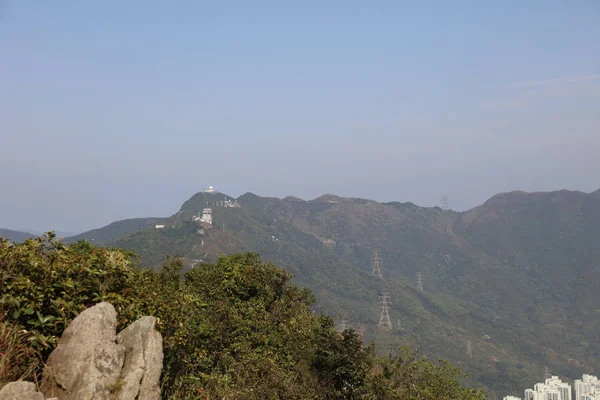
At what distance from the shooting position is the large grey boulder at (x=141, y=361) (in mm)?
8805

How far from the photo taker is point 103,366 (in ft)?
28.0

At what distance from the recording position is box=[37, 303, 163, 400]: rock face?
826 centimetres

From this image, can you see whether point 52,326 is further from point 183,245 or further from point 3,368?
point 183,245

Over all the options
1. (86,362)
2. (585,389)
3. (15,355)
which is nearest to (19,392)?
(15,355)

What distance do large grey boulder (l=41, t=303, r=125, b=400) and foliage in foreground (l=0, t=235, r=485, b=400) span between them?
1.23 feet

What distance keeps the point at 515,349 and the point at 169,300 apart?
217 meters

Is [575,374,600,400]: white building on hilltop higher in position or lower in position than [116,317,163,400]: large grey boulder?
lower

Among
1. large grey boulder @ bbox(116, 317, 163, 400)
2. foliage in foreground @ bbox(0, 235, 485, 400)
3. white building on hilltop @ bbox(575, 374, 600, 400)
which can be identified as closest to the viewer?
large grey boulder @ bbox(116, 317, 163, 400)

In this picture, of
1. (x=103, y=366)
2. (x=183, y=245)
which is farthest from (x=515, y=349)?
(x=103, y=366)

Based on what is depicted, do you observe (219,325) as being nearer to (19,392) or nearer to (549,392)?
(19,392)

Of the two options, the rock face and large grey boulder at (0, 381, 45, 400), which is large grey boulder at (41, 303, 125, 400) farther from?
large grey boulder at (0, 381, 45, 400)

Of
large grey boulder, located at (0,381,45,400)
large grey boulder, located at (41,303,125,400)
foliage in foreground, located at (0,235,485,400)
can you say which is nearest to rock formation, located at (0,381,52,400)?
large grey boulder, located at (0,381,45,400)

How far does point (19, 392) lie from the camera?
7.12 metres

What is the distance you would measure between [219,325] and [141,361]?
44.2 ft
